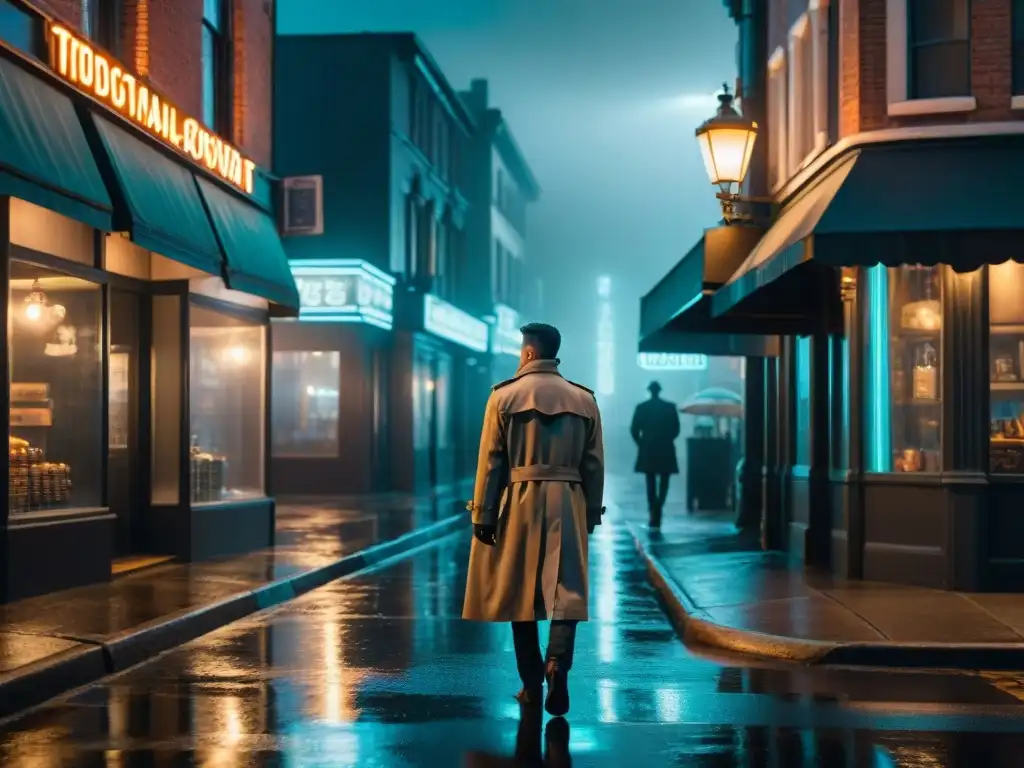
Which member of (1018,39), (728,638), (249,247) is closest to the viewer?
(728,638)

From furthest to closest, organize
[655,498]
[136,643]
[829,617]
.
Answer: [655,498]
[829,617]
[136,643]

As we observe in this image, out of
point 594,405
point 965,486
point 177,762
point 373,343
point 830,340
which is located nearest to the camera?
point 177,762

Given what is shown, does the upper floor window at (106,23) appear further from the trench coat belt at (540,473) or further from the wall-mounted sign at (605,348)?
the wall-mounted sign at (605,348)

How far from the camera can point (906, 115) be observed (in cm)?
1348

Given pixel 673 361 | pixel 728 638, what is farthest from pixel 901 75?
pixel 673 361

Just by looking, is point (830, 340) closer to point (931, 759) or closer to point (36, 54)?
point (36, 54)

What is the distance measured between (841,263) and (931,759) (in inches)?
228

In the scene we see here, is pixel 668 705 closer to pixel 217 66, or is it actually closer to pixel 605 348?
pixel 217 66

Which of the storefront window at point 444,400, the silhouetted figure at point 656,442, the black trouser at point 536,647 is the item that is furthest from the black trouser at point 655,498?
the storefront window at point 444,400

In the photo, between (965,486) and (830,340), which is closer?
(965,486)

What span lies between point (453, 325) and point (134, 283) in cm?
2288

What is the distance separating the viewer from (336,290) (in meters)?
31.1

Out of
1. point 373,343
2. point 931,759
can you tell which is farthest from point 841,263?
point 373,343

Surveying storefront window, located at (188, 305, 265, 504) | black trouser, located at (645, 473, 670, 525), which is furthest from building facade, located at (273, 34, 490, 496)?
storefront window, located at (188, 305, 265, 504)
